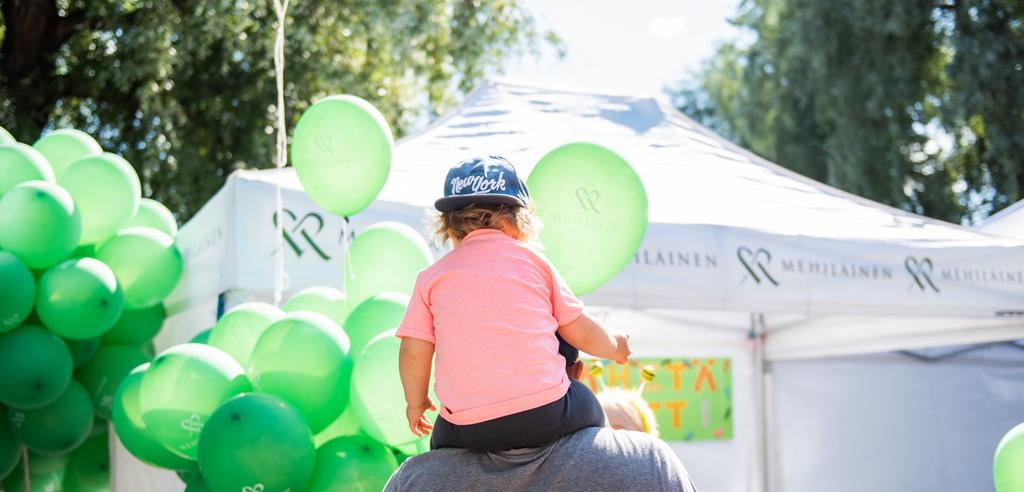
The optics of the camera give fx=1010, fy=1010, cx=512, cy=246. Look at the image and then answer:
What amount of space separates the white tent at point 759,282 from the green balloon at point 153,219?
6.2 inches

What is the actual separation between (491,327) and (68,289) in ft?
9.07

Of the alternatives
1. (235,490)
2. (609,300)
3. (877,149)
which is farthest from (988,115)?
(235,490)

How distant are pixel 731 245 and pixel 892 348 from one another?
67.3 inches

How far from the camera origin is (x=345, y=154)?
3.22 meters

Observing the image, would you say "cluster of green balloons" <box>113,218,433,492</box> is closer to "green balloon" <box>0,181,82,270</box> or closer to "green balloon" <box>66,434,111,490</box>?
"green balloon" <box>0,181,82,270</box>

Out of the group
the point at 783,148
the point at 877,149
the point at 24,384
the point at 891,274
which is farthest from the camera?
the point at 783,148

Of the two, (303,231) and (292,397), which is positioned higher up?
(303,231)

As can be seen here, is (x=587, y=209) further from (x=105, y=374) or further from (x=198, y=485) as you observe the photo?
(x=105, y=374)

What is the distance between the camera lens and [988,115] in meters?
11.5

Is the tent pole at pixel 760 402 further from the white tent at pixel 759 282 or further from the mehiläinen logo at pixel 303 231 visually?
the mehiläinen logo at pixel 303 231

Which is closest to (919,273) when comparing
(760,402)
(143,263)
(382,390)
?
(760,402)

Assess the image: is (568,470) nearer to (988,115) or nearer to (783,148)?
(988,115)

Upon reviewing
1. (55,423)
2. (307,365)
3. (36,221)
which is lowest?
(55,423)

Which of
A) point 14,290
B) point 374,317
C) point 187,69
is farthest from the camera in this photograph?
point 187,69
